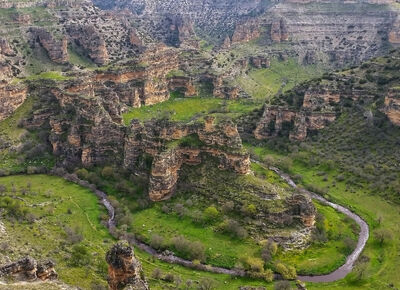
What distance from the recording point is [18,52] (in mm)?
131875

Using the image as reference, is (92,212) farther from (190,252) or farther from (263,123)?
(263,123)

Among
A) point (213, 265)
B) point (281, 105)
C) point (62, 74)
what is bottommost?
point (213, 265)

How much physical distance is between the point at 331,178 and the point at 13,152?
62565 mm

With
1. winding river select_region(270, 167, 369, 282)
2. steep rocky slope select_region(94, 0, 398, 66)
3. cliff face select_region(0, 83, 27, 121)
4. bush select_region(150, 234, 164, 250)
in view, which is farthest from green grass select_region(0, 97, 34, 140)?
steep rocky slope select_region(94, 0, 398, 66)

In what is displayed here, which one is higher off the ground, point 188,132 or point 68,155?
point 188,132

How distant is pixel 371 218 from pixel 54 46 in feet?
324

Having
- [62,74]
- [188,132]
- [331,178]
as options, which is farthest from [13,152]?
[331,178]

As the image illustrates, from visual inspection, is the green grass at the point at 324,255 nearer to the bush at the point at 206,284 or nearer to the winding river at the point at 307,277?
the winding river at the point at 307,277

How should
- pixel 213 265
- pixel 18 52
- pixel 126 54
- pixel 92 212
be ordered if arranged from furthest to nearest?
pixel 126 54 → pixel 18 52 → pixel 92 212 → pixel 213 265

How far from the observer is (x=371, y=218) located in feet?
262

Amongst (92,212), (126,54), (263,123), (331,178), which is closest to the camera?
(92,212)

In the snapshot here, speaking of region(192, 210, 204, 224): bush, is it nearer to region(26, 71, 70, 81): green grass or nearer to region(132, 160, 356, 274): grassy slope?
region(132, 160, 356, 274): grassy slope

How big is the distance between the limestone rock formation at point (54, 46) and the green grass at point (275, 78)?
51801mm

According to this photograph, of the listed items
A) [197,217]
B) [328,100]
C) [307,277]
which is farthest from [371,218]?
[328,100]
